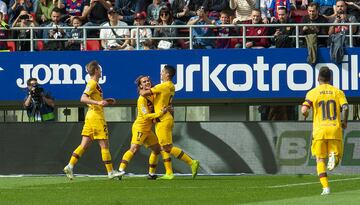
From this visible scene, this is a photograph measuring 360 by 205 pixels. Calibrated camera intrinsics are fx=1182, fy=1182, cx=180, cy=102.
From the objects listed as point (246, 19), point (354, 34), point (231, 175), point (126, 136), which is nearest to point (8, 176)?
point (126, 136)

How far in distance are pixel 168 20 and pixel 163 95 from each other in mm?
6458

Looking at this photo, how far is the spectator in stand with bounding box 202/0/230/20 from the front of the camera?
27.5m

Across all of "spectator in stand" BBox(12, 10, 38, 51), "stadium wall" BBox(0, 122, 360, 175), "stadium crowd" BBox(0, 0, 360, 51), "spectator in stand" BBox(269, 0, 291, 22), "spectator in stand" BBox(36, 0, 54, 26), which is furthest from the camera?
"spectator in stand" BBox(36, 0, 54, 26)

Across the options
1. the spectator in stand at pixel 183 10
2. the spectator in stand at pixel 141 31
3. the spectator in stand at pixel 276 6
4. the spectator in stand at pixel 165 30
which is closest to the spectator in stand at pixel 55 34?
the spectator in stand at pixel 141 31

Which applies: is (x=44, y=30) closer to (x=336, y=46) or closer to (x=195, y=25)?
(x=195, y=25)

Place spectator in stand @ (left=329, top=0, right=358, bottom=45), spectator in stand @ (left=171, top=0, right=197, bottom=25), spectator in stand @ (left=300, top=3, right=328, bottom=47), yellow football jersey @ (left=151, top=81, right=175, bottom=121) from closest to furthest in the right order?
yellow football jersey @ (left=151, top=81, right=175, bottom=121) < spectator in stand @ (left=300, top=3, right=328, bottom=47) < spectator in stand @ (left=329, top=0, right=358, bottom=45) < spectator in stand @ (left=171, top=0, right=197, bottom=25)

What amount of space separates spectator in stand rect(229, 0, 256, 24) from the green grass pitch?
5.54 m

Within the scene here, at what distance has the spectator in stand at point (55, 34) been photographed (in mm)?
27219

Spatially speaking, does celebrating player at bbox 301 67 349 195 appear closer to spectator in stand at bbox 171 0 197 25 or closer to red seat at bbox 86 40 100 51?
spectator in stand at bbox 171 0 197 25

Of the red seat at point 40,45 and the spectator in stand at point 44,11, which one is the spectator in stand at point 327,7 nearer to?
the spectator in stand at point 44,11

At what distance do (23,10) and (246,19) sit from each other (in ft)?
17.8

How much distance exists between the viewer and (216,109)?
27.7 meters

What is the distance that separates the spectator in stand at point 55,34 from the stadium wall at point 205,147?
11.2 ft

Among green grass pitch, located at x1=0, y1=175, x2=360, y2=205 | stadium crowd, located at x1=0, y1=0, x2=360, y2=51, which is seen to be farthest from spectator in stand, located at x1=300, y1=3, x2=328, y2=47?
green grass pitch, located at x1=0, y1=175, x2=360, y2=205
